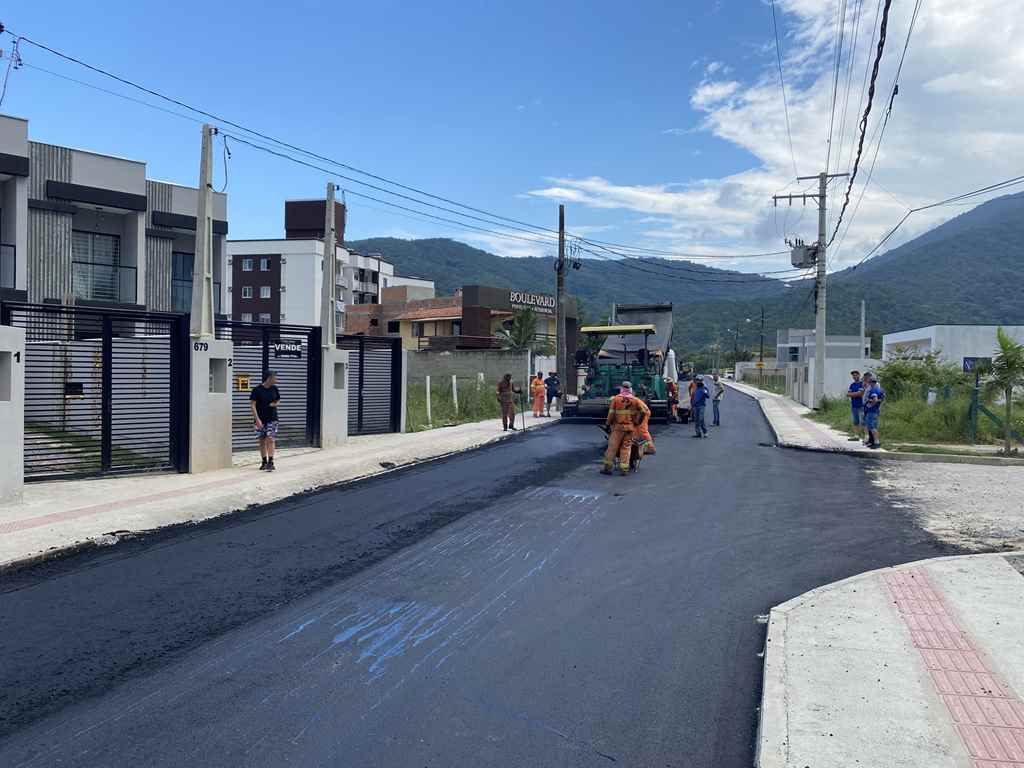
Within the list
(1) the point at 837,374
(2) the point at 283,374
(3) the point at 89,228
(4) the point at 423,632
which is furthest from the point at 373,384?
(1) the point at 837,374

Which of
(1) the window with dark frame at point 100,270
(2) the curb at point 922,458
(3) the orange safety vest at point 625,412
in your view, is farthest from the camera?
(1) the window with dark frame at point 100,270

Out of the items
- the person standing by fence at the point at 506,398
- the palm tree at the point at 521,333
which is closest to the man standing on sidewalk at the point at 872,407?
the person standing by fence at the point at 506,398

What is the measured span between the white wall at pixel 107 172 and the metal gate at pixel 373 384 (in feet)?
39.5

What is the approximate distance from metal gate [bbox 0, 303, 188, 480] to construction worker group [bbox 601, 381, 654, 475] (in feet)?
24.2

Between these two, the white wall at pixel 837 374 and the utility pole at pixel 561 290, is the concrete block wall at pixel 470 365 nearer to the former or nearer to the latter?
the utility pole at pixel 561 290

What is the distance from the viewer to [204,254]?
15219mm

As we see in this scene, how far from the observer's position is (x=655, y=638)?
6375 millimetres

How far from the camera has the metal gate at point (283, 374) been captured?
1805 centimetres

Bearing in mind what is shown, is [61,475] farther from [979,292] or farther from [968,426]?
[979,292]

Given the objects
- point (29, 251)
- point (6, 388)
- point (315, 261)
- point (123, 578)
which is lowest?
point (123, 578)

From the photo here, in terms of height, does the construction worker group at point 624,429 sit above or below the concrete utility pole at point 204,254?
below

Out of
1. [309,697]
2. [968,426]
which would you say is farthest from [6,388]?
[968,426]

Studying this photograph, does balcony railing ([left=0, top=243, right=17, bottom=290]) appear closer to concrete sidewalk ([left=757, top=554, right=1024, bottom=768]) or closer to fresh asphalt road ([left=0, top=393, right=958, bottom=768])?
fresh asphalt road ([left=0, top=393, right=958, bottom=768])

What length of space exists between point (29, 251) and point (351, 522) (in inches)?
821
